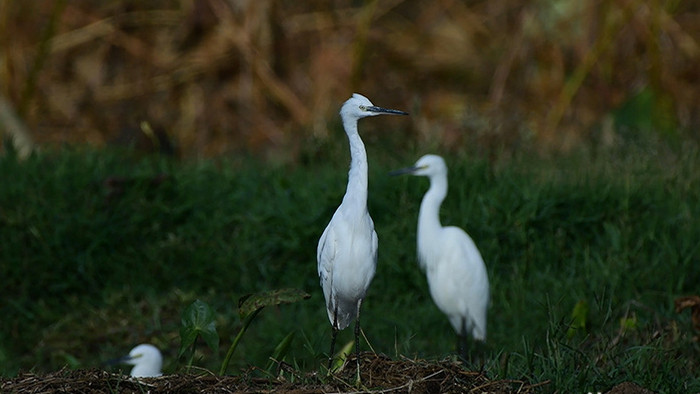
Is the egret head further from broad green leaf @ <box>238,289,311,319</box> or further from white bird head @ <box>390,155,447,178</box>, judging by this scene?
white bird head @ <box>390,155,447,178</box>

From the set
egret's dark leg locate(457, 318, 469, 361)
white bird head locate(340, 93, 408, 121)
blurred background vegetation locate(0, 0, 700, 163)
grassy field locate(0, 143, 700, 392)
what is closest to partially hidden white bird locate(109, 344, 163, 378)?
grassy field locate(0, 143, 700, 392)

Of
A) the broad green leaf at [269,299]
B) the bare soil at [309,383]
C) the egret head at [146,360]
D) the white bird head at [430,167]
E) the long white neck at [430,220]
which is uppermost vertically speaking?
the broad green leaf at [269,299]

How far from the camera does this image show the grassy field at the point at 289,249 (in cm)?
527

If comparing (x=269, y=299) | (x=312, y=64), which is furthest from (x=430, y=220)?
(x=312, y=64)

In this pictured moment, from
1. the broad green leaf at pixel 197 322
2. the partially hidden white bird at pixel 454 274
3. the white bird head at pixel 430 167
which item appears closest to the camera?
the broad green leaf at pixel 197 322

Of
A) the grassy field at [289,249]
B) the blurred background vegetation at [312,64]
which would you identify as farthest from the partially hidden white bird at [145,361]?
the blurred background vegetation at [312,64]

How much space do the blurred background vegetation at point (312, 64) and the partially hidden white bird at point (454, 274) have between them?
3.59 m

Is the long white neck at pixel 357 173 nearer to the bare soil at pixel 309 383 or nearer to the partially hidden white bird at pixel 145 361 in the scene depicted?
the bare soil at pixel 309 383

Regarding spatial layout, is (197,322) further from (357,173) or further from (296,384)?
(357,173)

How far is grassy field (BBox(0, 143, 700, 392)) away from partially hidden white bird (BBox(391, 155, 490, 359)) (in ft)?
0.55

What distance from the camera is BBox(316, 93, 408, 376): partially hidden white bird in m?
3.36

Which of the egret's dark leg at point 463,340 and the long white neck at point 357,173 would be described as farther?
the egret's dark leg at point 463,340

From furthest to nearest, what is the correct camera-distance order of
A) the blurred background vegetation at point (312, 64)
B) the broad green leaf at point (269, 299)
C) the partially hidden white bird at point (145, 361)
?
the blurred background vegetation at point (312, 64)
the partially hidden white bird at point (145, 361)
the broad green leaf at point (269, 299)

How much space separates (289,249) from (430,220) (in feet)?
3.63
